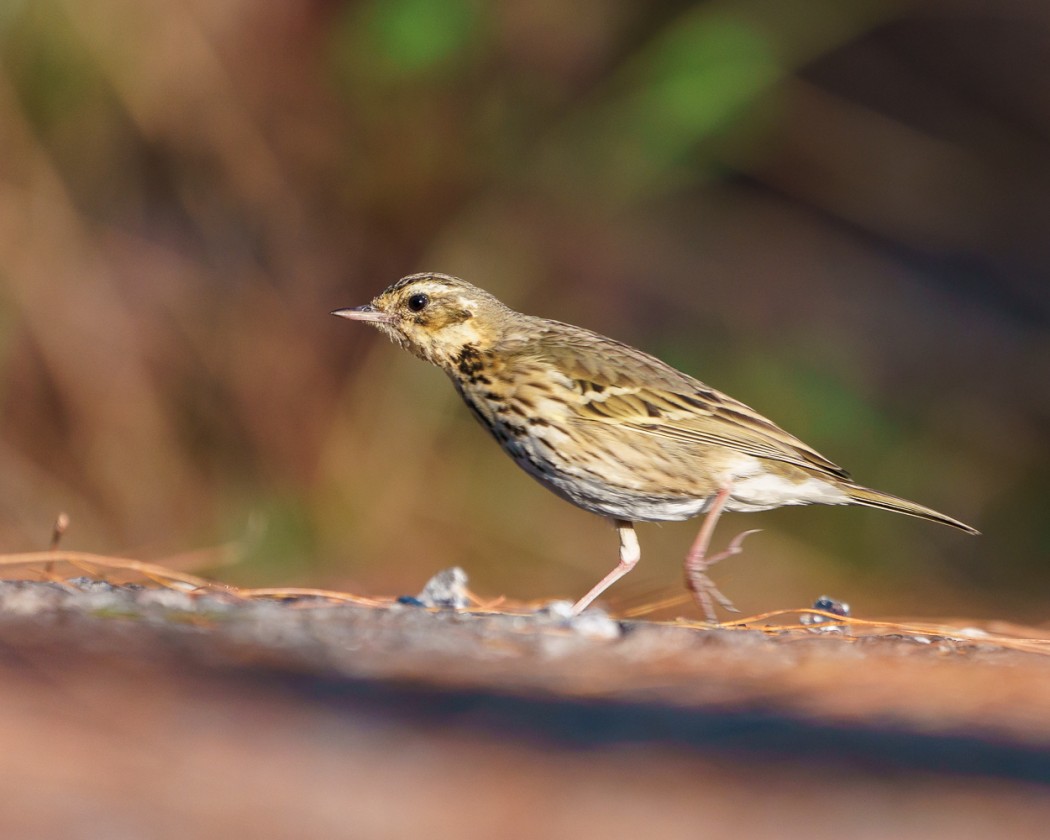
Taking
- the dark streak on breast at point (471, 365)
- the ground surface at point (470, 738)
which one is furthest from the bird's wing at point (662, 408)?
the ground surface at point (470, 738)

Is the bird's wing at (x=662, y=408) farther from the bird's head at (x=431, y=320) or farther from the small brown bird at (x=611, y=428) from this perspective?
the bird's head at (x=431, y=320)

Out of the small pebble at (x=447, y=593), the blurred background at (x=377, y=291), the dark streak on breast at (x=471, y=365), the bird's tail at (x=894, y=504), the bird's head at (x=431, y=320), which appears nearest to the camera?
the small pebble at (x=447, y=593)

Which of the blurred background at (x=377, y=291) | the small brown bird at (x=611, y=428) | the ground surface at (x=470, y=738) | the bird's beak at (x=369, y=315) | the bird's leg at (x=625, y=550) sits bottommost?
the ground surface at (x=470, y=738)

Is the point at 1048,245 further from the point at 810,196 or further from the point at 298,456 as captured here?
the point at 298,456

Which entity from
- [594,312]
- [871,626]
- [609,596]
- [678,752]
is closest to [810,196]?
[594,312]

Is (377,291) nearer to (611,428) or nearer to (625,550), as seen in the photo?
(625,550)
